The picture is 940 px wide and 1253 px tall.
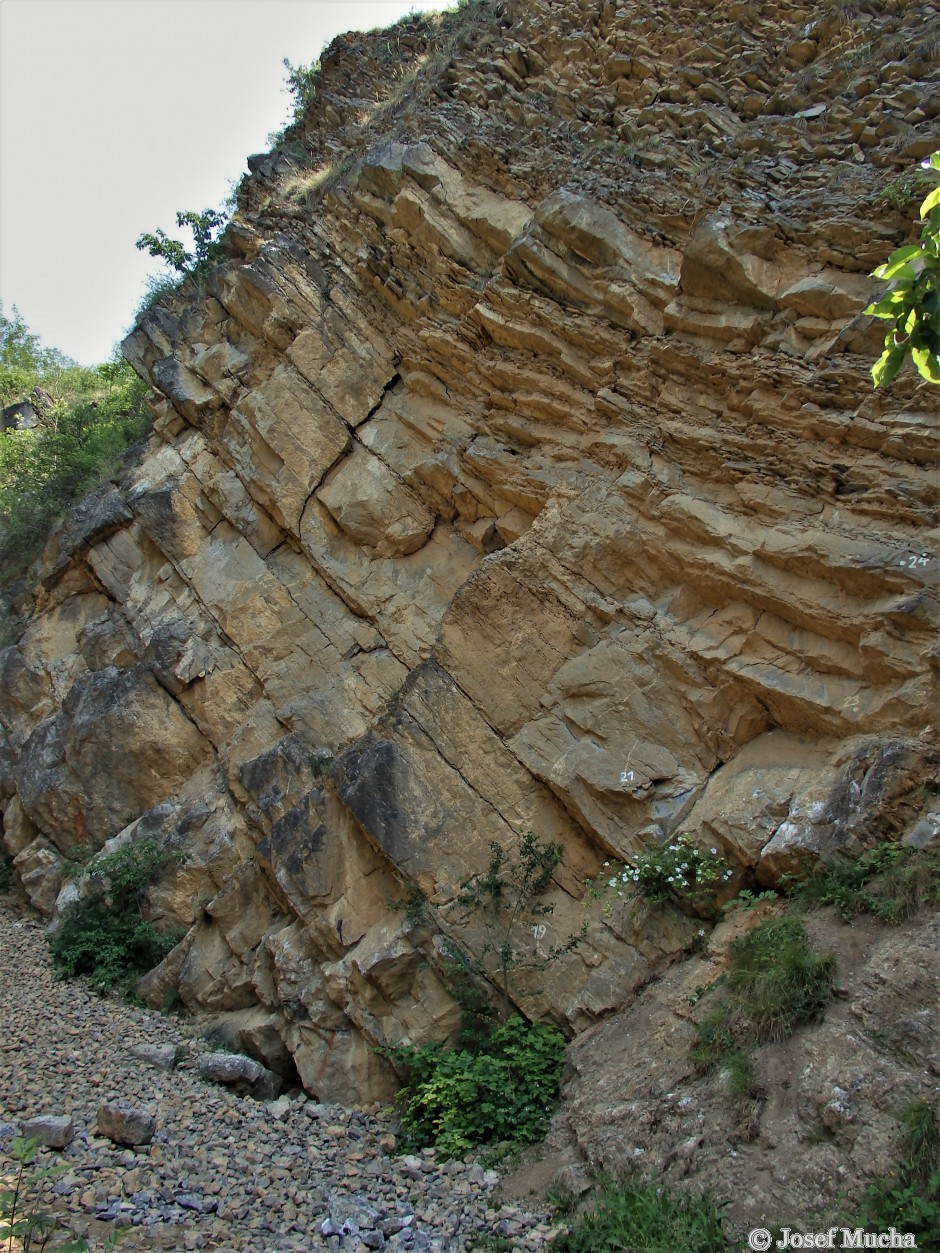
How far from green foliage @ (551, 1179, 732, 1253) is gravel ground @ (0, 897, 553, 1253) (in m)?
0.29

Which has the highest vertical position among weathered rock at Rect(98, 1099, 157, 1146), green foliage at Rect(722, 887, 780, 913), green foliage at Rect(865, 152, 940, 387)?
green foliage at Rect(865, 152, 940, 387)

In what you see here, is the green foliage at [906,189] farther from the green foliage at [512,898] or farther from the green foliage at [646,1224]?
the green foliage at [646,1224]

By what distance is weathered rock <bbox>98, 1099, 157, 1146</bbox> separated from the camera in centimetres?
646

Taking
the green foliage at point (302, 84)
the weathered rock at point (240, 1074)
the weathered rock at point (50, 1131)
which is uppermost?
the green foliage at point (302, 84)

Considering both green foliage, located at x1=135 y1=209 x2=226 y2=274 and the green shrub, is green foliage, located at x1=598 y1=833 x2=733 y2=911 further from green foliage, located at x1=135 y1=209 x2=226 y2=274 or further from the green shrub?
green foliage, located at x1=135 y1=209 x2=226 y2=274

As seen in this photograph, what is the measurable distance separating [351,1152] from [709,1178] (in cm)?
303

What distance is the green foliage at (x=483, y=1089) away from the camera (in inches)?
256

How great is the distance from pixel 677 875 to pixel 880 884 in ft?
5.27

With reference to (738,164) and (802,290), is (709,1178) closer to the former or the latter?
(802,290)

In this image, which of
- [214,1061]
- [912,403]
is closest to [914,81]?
[912,403]

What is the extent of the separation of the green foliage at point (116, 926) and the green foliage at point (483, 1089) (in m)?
4.26

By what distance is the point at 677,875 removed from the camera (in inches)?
277

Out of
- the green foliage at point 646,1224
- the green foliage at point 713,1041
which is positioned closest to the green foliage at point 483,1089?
the green foliage at point 646,1224

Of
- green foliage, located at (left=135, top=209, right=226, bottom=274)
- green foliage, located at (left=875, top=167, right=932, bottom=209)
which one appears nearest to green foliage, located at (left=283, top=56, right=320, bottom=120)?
green foliage, located at (left=135, top=209, right=226, bottom=274)
